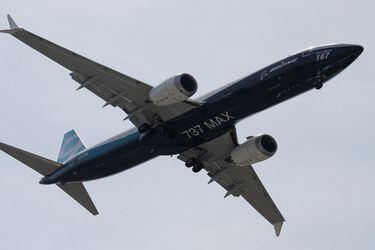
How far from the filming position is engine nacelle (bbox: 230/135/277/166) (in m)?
61.8

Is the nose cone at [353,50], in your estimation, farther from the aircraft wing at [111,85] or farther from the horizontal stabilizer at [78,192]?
the horizontal stabilizer at [78,192]

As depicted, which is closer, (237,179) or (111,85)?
(111,85)

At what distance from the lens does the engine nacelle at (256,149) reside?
6184cm

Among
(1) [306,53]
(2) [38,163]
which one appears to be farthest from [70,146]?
(1) [306,53]

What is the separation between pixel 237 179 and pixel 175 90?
575 inches

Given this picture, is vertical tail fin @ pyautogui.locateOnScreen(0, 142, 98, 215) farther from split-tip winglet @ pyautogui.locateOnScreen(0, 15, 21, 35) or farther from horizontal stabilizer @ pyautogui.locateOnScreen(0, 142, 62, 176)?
split-tip winglet @ pyautogui.locateOnScreen(0, 15, 21, 35)

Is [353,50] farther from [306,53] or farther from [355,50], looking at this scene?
[306,53]

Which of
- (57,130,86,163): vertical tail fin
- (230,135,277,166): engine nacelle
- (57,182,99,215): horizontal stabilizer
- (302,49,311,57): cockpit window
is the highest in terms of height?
(302,49,311,57): cockpit window

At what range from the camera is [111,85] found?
192 ft

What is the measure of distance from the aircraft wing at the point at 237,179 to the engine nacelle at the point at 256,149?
81.1 inches

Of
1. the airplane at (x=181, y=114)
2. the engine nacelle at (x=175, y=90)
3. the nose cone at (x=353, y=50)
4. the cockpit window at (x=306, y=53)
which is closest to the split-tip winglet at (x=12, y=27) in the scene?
the airplane at (x=181, y=114)

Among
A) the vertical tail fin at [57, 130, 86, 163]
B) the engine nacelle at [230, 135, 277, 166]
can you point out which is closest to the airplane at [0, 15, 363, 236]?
the engine nacelle at [230, 135, 277, 166]

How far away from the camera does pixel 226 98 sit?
188 ft

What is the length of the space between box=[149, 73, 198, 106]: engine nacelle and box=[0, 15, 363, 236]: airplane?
0.21ft
